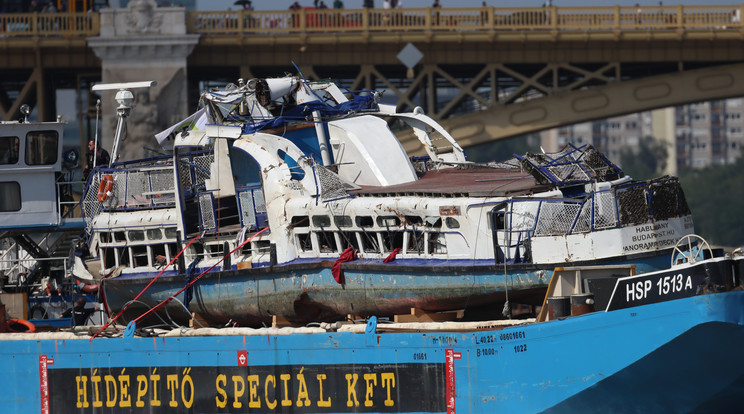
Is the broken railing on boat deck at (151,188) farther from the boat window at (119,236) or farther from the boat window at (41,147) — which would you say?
the boat window at (41,147)

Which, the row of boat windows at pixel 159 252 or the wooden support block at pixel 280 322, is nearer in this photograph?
the wooden support block at pixel 280 322

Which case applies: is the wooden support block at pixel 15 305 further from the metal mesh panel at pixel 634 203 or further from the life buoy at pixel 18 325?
the metal mesh panel at pixel 634 203

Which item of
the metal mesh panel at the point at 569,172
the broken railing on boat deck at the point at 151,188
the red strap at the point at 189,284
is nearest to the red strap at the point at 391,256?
the red strap at the point at 189,284

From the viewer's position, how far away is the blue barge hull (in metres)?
25.5

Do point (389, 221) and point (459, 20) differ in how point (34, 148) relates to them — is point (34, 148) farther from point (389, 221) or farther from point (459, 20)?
point (459, 20)

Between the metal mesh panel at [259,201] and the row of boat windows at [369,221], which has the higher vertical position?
the metal mesh panel at [259,201]

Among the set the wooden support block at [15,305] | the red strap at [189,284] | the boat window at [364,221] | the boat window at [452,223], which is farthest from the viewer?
the wooden support block at [15,305]

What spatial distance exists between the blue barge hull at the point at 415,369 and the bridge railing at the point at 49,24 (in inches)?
1211

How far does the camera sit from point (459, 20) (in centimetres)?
6050

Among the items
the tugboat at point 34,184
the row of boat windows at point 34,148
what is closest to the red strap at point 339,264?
the tugboat at point 34,184

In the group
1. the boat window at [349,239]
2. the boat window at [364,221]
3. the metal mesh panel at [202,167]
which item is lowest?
the boat window at [349,239]

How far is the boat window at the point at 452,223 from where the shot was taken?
29.7m

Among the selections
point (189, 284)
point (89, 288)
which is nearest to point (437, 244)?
point (189, 284)

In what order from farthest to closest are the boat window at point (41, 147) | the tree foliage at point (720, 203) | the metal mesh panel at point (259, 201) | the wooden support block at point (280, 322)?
the tree foliage at point (720, 203)
the boat window at point (41, 147)
the metal mesh panel at point (259, 201)
the wooden support block at point (280, 322)
